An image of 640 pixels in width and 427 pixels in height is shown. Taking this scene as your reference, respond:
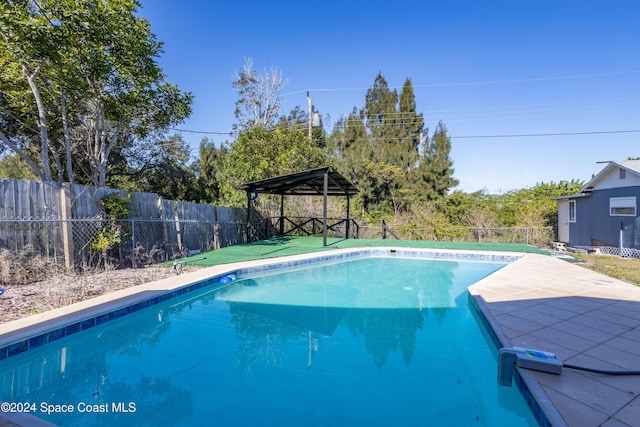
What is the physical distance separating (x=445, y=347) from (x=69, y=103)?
1061 centimetres

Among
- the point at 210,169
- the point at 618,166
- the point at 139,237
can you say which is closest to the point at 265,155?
the point at 210,169

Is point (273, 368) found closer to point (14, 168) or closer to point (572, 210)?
point (572, 210)

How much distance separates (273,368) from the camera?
3.42 metres

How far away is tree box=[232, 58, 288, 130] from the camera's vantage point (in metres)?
19.2

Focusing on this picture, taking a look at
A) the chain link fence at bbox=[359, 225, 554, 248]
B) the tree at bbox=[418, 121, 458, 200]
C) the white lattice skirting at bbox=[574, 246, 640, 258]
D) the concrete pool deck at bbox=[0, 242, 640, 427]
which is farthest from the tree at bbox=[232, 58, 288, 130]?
the white lattice skirting at bbox=[574, 246, 640, 258]

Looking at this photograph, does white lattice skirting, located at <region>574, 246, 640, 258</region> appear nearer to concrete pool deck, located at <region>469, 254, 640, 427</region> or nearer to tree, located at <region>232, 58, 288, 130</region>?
concrete pool deck, located at <region>469, 254, 640, 427</region>

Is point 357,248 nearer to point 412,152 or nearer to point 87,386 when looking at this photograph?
point 87,386

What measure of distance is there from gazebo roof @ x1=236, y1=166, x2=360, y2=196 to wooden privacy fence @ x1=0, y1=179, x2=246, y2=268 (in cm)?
257

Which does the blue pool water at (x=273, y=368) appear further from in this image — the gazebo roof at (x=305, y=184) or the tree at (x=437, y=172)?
the tree at (x=437, y=172)

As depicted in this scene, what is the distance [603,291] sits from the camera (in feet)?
17.2

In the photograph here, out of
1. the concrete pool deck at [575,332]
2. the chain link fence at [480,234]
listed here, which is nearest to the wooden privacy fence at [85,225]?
the concrete pool deck at [575,332]

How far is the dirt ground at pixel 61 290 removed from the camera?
13.8 feet

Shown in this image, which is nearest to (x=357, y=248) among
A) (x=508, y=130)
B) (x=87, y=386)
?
(x=87, y=386)

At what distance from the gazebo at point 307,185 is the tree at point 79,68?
345 cm
